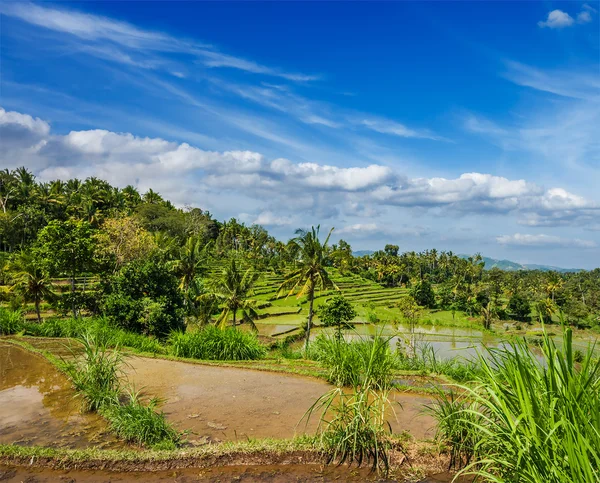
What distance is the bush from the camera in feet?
46.2

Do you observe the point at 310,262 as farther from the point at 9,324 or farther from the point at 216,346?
the point at 9,324

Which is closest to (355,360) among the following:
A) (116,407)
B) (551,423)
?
(116,407)

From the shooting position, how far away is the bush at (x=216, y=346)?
1408 centimetres

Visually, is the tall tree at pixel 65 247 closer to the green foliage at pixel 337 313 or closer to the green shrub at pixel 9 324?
the green shrub at pixel 9 324

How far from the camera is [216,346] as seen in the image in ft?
46.6

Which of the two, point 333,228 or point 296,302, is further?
point 296,302

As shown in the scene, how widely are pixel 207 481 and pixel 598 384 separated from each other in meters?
5.16

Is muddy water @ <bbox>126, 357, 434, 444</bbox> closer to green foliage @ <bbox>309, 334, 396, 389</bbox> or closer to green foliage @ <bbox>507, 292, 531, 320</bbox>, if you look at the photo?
green foliage @ <bbox>309, 334, 396, 389</bbox>

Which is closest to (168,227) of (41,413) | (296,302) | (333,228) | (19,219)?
(19,219)

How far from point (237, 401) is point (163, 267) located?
1405 centimetres

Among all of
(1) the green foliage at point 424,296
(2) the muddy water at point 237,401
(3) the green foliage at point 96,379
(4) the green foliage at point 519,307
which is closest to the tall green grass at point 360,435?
(2) the muddy water at point 237,401

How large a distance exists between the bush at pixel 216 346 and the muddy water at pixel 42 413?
12.9 ft

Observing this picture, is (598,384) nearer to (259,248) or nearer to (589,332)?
(589,332)

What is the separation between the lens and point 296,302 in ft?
160
